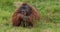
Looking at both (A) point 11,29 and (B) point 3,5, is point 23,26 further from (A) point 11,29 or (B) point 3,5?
(B) point 3,5

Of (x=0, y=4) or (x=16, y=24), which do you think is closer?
(x=16, y=24)

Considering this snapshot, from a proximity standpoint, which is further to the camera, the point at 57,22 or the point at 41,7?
the point at 41,7

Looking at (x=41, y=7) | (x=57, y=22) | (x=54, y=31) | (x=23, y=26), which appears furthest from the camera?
(x=41, y=7)

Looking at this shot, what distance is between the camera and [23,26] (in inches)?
300

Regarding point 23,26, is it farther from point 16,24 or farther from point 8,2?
point 8,2

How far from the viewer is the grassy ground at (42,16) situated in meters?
7.34

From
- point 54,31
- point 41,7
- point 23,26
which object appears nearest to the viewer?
point 54,31

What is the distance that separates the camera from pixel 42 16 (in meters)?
→ 8.77

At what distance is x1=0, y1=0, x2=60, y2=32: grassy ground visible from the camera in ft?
24.1

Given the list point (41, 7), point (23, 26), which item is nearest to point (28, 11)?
point (23, 26)

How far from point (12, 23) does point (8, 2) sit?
2152mm

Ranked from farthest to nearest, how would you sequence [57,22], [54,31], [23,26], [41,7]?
1. [41,7]
2. [57,22]
3. [23,26]
4. [54,31]

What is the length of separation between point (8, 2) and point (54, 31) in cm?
342

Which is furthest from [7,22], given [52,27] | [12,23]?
[52,27]
